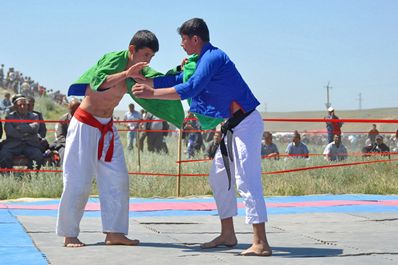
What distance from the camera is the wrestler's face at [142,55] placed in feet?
23.3

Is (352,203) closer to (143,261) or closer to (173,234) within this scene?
(173,234)

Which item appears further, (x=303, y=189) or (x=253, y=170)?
(x=303, y=189)

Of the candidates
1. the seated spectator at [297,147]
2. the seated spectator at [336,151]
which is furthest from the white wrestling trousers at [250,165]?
the seated spectator at [336,151]

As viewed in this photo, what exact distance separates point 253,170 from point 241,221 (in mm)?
2682

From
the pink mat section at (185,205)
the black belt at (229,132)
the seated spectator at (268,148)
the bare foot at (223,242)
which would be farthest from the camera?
the seated spectator at (268,148)

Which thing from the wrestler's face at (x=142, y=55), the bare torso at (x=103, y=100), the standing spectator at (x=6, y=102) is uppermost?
the standing spectator at (x=6, y=102)

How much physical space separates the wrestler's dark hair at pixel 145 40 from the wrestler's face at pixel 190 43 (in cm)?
26

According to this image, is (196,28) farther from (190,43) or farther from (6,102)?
(6,102)

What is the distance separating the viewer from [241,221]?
930 centimetres

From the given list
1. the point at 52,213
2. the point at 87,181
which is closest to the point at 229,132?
the point at 87,181

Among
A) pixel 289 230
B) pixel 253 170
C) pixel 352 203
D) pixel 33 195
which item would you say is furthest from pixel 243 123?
pixel 33 195

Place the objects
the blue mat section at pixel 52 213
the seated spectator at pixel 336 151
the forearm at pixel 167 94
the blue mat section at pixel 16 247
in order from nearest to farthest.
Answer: the blue mat section at pixel 16 247 < the blue mat section at pixel 52 213 < the forearm at pixel 167 94 < the seated spectator at pixel 336 151

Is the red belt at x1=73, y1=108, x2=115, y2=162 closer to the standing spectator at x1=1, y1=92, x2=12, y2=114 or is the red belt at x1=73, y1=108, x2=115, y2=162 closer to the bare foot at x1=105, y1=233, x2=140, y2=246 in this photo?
the bare foot at x1=105, y1=233, x2=140, y2=246

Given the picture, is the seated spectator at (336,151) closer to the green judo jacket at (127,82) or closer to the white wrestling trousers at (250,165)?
the green judo jacket at (127,82)
